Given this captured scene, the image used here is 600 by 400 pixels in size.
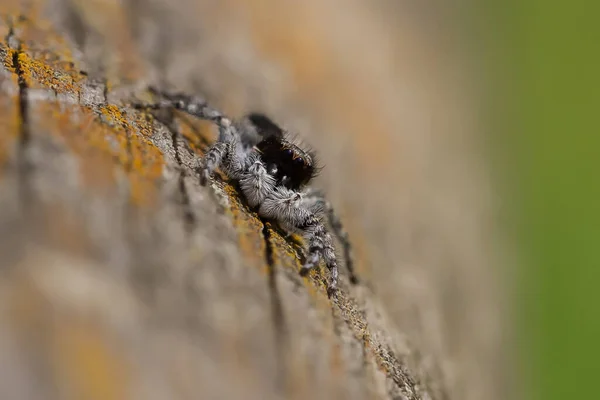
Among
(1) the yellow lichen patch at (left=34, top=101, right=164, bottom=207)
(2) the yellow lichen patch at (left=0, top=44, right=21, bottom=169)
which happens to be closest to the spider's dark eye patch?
(1) the yellow lichen patch at (left=34, top=101, right=164, bottom=207)

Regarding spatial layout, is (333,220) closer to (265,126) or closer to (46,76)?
(265,126)

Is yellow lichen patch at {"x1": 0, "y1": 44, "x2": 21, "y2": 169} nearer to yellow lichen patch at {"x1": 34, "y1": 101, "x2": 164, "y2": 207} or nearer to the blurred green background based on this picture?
yellow lichen patch at {"x1": 34, "y1": 101, "x2": 164, "y2": 207}

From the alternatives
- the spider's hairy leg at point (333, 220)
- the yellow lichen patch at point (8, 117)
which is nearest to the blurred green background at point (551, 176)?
the spider's hairy leg at point (333, 220)

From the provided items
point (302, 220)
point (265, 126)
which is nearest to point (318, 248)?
point (302, 220)

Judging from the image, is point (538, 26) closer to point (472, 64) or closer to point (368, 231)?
point (472, 64)

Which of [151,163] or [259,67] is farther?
[259,67]

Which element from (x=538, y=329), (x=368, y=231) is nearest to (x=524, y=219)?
(x=538, y=329)
